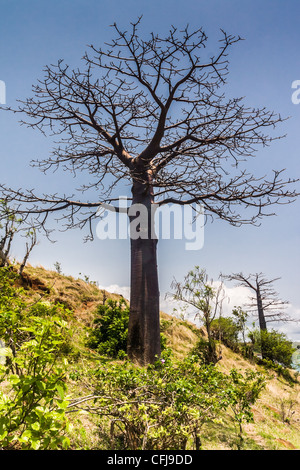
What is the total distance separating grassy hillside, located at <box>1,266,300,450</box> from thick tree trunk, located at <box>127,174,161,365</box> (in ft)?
2.66

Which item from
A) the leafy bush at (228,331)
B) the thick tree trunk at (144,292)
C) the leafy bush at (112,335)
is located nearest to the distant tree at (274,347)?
the leafy bush at (228,331)

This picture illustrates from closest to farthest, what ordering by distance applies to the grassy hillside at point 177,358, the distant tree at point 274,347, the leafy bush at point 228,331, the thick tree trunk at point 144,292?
the grassy hillside at point 177,358 → the thick tree trunk at point 144,292 → the leafy bush at point 228,331 → the distant tree at point 274,347

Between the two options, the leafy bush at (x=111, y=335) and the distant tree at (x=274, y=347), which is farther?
the distant tree at (x=274, y=347)

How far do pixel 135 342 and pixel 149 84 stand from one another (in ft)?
15.8

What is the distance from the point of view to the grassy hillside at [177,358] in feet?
9.90

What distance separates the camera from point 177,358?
7652 mm

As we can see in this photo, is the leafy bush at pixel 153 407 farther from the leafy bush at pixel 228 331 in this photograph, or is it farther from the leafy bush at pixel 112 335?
the leafy bush at pixel 228 331

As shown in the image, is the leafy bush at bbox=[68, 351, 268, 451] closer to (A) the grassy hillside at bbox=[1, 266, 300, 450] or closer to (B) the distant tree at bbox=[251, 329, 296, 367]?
(A) the grassy hillside at bbox=[1, 266, 300, 450]

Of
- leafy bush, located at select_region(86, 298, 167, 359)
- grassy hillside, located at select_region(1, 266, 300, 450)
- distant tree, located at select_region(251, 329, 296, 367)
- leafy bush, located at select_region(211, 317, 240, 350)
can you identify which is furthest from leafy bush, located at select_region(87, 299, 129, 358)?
distant tree, located at select_region(251, 329, 296, 367)

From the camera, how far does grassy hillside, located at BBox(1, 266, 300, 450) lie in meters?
3.02

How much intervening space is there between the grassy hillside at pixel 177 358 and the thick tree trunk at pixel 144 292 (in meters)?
0.81

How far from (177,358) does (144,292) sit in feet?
11.2
